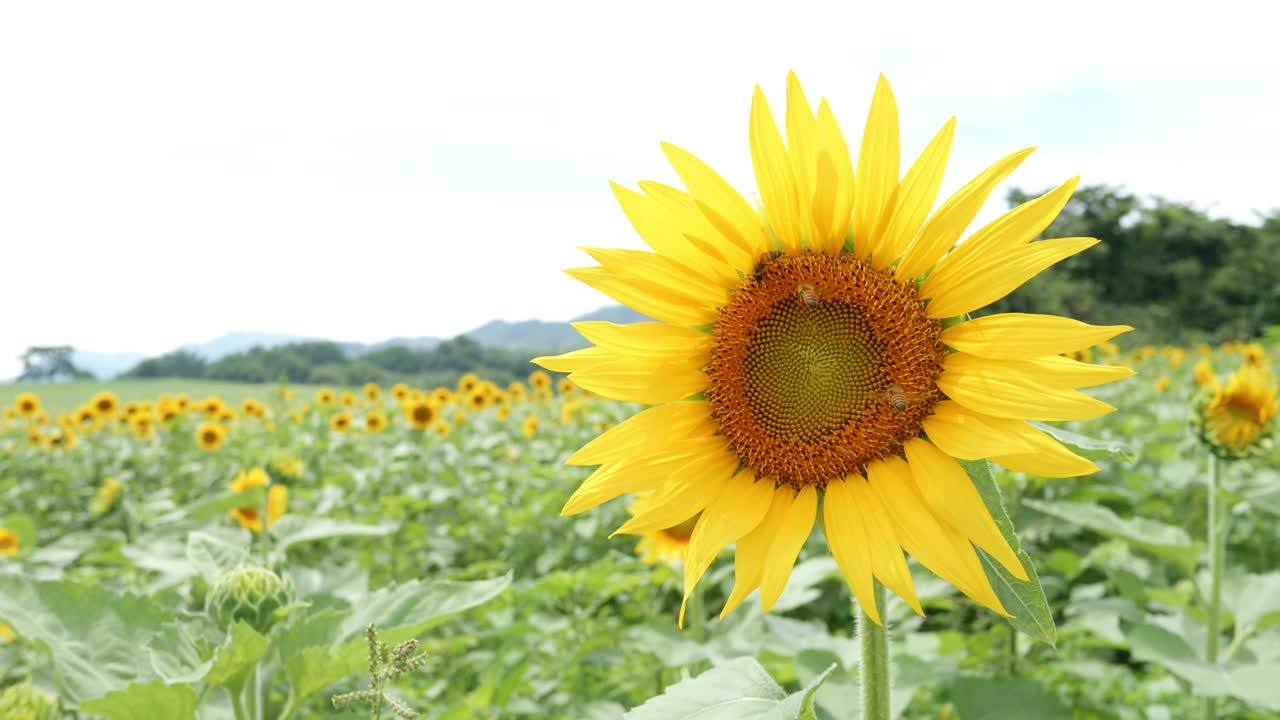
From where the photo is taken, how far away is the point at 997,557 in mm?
1095

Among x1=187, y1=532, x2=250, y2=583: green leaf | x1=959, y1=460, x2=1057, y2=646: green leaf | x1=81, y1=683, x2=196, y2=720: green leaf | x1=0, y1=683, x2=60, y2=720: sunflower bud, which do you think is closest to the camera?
x1=959, y1=460, x2=1057, y2=646: green leaf

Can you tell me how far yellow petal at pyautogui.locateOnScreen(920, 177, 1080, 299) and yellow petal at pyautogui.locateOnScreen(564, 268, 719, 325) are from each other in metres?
0.38

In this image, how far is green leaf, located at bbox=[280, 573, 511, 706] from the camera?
1.48 meters

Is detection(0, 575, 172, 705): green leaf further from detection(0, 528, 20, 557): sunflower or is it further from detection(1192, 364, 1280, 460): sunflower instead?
detection(0, 528, 20, 557): sunflower

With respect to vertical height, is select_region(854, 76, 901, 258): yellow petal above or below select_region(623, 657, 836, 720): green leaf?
above

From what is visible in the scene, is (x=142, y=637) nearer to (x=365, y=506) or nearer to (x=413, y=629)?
(x=413, y=629)

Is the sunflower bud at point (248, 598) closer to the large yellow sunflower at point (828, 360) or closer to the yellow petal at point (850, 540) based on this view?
the large yellow sunflower at point (828, 360)

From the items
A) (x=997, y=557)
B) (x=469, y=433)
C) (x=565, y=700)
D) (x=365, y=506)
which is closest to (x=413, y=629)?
(x=997, y=557)

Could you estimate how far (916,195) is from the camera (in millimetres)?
1192

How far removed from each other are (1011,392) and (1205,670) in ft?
5.72

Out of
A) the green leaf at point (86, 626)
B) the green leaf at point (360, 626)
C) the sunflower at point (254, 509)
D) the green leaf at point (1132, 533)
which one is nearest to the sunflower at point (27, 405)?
the sunflower at point (254, 509)

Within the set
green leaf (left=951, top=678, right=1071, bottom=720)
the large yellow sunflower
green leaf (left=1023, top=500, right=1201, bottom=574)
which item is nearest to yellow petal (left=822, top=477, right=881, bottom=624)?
the large yellow sunflower

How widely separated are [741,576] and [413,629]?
1.96 ft

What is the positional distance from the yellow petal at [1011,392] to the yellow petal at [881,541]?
0.16 m
